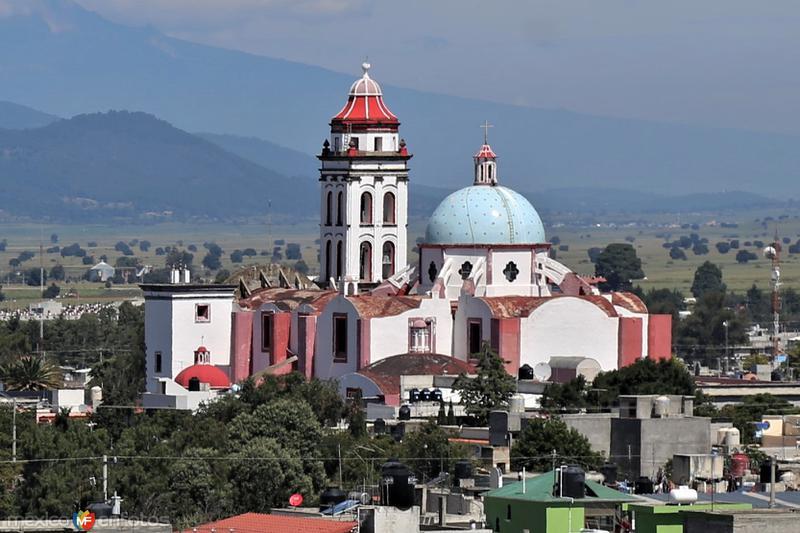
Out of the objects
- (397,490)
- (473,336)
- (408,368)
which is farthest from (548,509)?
(473,336)

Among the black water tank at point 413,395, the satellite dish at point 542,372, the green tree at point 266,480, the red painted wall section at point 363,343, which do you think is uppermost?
the red painted wall section at point 363,343

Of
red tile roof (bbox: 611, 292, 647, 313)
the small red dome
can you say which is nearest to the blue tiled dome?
red tile roof (bbox: 611, 292, 647, 313)

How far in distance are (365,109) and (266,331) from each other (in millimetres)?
11329

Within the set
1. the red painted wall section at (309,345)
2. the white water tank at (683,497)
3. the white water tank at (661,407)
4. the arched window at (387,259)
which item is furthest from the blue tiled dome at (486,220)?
the white water tank at (683,497)

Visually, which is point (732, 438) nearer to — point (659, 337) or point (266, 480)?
point (266, 480)

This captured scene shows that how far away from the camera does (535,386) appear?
100062 millimetres

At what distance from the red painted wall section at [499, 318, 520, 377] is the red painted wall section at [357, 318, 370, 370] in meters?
4.56

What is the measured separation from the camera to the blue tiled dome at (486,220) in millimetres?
111312

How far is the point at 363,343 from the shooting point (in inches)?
4272

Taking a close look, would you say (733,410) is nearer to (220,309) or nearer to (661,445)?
(661,445)

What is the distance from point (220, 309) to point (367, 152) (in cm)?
936

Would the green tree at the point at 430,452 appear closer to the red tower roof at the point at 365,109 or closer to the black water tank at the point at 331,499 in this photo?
the black water tank at the point at 331,499

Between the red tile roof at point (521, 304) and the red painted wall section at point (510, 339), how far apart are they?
59cm

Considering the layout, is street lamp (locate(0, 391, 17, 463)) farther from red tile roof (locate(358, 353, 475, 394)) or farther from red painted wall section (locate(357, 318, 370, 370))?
red painted wall section (locate(357, 318, 370, 370))
